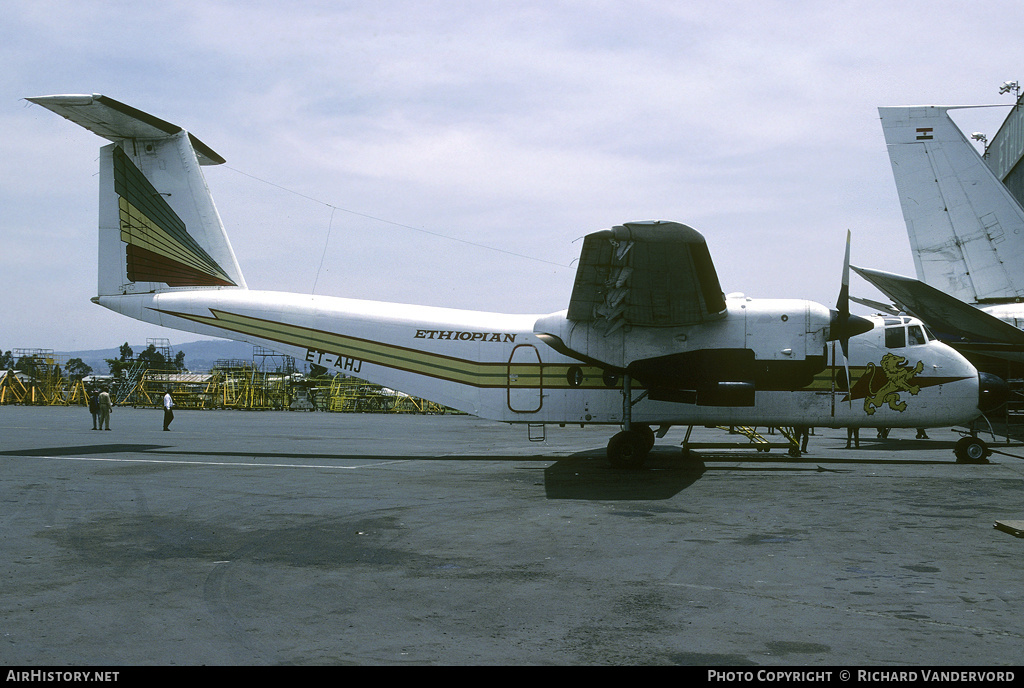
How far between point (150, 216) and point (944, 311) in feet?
76.7

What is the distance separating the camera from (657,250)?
13.1 m

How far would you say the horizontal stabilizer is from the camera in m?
16.7

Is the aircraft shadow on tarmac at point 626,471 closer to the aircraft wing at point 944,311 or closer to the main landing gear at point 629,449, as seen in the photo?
the main landing gear at point 629,449

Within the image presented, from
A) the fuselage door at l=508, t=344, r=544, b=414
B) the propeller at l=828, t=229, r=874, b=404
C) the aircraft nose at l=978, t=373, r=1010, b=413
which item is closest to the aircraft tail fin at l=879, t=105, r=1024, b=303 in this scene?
the aircraft nose at l=978, t=373, r=1010, b=413

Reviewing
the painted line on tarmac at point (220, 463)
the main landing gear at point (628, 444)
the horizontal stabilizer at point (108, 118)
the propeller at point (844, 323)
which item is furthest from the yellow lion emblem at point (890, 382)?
the horizontal stabilizer at point (108, 118)

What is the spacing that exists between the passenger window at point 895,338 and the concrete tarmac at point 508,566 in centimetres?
322

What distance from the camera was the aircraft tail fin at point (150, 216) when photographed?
62.1 ft

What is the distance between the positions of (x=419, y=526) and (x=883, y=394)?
40.6 feet

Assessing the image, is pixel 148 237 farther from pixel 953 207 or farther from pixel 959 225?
pixel 959 225

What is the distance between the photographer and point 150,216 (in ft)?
62.5

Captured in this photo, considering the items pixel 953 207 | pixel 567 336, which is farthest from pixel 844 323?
pixel 953 207

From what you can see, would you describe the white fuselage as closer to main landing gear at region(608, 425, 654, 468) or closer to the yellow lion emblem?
the yellow lion emblem

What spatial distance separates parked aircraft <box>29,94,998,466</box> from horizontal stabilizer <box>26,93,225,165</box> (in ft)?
0.12
